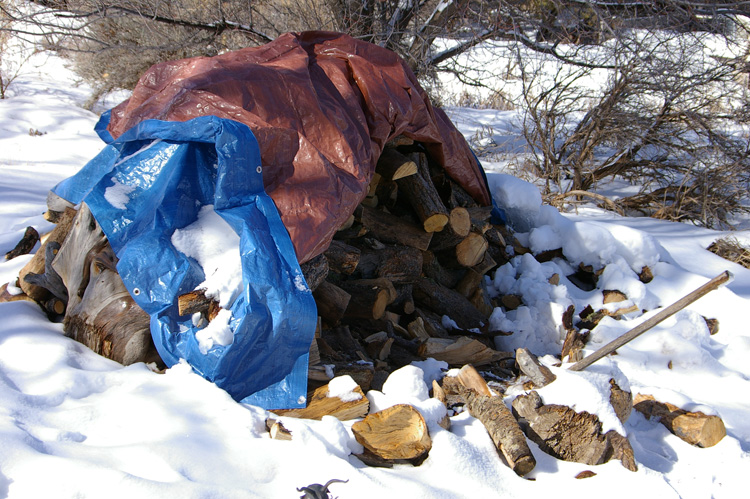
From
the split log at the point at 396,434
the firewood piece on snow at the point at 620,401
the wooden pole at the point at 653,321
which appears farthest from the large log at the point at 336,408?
the firewood piece on snow at the point at 620,401

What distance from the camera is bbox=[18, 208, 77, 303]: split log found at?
2693mm

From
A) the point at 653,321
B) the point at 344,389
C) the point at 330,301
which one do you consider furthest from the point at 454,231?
the point at 344,389

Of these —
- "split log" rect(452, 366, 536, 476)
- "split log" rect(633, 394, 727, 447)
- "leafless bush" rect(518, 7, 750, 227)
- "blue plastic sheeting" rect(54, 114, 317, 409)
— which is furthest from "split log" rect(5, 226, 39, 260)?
"leafless bush" rect(518, 7, 750, 227)

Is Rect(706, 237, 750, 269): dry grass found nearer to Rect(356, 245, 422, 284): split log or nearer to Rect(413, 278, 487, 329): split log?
Rect(413, 278, 487, 329): split log

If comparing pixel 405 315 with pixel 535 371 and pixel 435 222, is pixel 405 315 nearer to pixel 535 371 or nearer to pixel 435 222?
pixel 435 222

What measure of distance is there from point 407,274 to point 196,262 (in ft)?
4.87

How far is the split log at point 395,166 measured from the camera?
3.47m

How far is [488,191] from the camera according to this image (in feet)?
13.7

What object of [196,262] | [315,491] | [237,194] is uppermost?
[237,194]

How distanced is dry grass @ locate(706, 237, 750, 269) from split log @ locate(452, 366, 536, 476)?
3718 mm

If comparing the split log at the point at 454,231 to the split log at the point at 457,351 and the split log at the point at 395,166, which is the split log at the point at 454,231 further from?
the split log at the point at 457,351

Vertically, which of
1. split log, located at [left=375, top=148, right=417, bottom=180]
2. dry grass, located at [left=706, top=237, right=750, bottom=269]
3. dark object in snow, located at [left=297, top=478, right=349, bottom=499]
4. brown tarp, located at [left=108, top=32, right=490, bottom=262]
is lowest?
dry grass, located at [left=706, top=237, right=750, bottom=269]

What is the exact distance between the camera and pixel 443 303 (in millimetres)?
3539

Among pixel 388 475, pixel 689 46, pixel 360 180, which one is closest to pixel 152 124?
pixel 360 180
